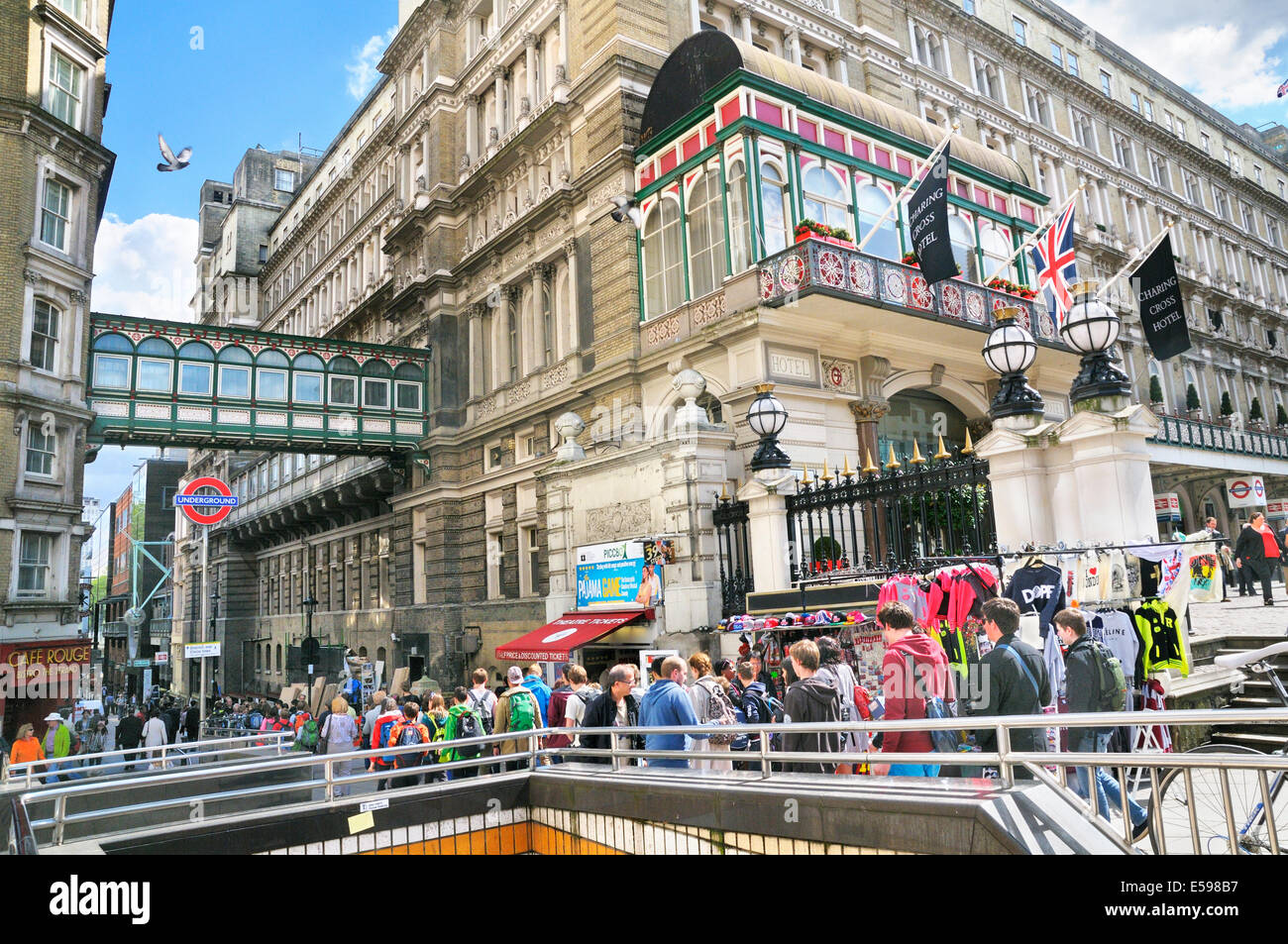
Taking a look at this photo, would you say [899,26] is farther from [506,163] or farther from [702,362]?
[702,362]

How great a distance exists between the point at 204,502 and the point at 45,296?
7369 millimetres

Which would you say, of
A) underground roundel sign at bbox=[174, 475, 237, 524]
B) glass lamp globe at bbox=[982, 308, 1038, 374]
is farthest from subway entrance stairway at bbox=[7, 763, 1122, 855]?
underground roundel sign at bbox=[174, 475, 237, 524]

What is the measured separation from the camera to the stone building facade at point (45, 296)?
67.3 ft

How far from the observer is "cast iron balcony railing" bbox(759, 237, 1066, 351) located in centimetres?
1730

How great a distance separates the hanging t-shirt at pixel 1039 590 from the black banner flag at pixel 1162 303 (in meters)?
5.13

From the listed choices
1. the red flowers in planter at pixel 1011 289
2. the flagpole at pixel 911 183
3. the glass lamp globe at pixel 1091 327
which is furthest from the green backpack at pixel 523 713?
the red flowers in planter at pixel 1011 289

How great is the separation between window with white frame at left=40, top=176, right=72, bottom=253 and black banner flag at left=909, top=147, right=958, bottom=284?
21.7m

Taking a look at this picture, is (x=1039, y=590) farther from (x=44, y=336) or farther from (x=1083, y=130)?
(x=1083, y=130)

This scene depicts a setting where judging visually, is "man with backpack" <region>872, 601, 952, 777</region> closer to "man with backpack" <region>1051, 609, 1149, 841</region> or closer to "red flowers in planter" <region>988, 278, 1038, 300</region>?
"man with backpack" <region>1051, 609, 1149, 841</region>

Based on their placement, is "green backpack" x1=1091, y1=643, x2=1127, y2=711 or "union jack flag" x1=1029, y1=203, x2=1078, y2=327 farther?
"union jack flag" x1=1029, y1=203, x2=1078, y2=327

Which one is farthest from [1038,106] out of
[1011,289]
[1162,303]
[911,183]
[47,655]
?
[47,655]

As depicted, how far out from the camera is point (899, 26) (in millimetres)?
29375

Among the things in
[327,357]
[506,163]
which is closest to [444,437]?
[327,357]
